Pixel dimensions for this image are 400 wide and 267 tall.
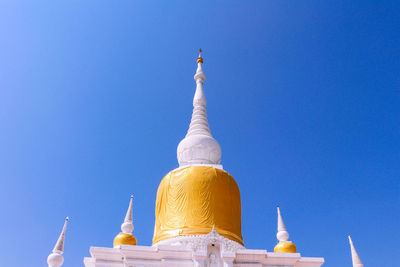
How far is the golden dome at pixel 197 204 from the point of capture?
16.5 metres

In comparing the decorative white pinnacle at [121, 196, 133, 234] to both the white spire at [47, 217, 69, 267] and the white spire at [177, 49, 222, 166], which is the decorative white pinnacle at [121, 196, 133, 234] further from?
the white spire at [177, 49, 222, 166]

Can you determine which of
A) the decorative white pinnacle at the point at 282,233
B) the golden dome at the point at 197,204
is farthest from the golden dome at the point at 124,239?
the decorative white pinnacle at the point at 282,233

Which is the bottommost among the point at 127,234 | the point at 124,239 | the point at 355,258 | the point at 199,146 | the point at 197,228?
the point at 355,258

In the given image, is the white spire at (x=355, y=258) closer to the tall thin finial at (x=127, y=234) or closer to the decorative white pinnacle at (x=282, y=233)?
the decorative white pinnacle at (x=282, y=233)

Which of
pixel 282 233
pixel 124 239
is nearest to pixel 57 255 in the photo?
pixel 124 239

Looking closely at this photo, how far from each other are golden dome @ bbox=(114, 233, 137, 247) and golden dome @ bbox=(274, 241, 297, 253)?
278 inches

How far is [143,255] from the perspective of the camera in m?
14.4

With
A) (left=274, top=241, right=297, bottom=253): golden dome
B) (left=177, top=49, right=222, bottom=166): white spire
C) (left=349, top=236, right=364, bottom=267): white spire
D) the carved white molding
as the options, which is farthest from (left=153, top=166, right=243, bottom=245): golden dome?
(left=349, top=236, right=364, bottom=267): white spire

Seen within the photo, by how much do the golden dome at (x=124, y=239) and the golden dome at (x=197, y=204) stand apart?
1.09 meters

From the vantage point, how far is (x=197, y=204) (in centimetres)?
1720

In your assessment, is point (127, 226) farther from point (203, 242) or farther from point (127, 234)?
point (203, 242)

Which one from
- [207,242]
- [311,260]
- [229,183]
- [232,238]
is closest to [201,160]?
[229,183]

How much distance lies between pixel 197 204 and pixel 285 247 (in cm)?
486

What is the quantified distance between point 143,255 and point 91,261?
2.41 meters
